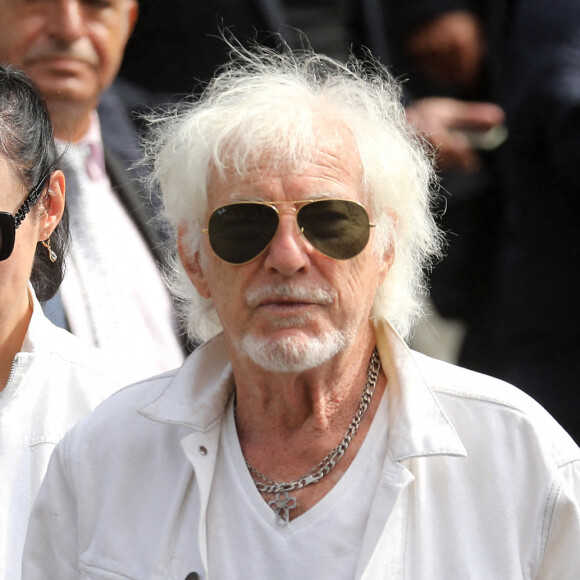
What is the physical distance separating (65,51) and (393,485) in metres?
2.42

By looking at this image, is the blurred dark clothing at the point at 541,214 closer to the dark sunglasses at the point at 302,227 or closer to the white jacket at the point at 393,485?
the white jacket at the point at 393,485

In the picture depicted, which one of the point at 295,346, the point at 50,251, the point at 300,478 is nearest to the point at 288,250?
the point at 295,346

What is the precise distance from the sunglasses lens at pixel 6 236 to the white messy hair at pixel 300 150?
43 centimetres

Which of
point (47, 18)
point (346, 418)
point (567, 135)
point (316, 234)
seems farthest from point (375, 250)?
point (47, 18)

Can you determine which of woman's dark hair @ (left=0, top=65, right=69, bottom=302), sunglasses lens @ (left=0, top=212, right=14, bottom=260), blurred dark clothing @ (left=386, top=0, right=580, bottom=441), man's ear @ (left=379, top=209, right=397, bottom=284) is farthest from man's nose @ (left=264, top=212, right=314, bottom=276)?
blurred dark clothing @ (left=386, top=0, right=580, bottom=441)

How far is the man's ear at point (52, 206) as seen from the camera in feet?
8.95

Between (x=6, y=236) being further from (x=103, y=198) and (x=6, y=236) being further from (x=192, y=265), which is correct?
(x=103, y=198)

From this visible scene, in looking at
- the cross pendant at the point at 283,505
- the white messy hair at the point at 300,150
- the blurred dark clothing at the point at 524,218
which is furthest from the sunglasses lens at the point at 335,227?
the blurred dark clothing at the point at 524,218

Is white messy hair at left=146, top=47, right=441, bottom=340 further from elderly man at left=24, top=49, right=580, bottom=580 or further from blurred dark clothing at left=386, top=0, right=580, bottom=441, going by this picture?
blurred dark clothing at left=386, top=0, right=580, bottom=441

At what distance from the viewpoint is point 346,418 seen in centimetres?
216

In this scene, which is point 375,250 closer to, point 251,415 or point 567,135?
point 251,415

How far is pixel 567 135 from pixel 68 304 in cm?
209

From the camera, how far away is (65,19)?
3602mm

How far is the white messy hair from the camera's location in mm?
2160
